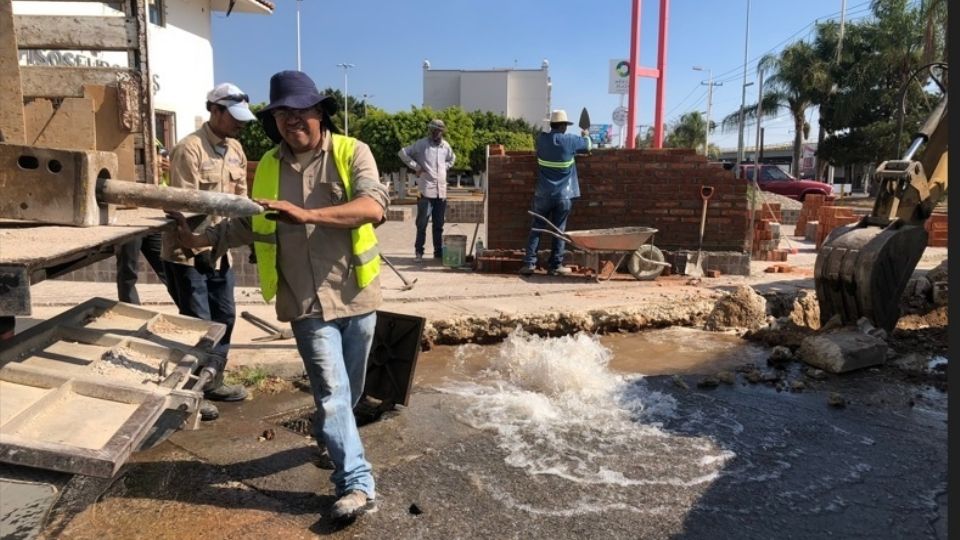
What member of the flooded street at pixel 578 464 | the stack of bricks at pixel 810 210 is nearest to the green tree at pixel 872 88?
the stack of bricks at pixel 810 210

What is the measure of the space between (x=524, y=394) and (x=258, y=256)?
218 centimetres

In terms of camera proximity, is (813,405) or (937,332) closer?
(813,405)

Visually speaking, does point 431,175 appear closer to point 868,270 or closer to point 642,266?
point 642,266

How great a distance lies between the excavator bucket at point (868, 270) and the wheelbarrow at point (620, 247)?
2298 mm

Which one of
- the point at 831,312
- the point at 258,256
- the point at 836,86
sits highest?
the point at 836,86

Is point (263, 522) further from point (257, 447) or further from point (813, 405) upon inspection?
point (813, 405)

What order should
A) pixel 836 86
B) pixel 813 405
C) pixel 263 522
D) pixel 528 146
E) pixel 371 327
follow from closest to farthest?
pixel 263 522 < pixel 371 327 < pixel 813 405 < pixel 836 86 < pixel 528 146

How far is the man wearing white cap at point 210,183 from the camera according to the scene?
393 cm

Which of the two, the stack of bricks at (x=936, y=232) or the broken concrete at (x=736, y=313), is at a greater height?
the stack of bricks at (x=936, y=232)

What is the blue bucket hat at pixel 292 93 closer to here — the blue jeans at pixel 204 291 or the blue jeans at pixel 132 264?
the blue jeans at pixel 204 291

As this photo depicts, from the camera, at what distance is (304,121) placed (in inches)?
115

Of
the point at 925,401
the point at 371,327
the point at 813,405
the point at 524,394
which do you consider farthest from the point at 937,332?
the point at 371,327

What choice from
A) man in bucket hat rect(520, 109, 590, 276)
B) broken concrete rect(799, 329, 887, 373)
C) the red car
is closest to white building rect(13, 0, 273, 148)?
man in bucket hat rect(520, 109, 590, 276)

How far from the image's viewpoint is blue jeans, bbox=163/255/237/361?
3.99m
